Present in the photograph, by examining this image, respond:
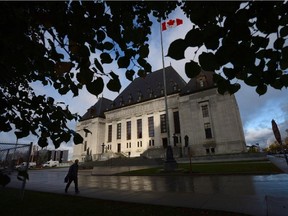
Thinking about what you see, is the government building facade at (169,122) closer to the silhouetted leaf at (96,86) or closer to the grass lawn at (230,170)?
the grass lawn at (230,170)

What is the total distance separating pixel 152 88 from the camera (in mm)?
66375

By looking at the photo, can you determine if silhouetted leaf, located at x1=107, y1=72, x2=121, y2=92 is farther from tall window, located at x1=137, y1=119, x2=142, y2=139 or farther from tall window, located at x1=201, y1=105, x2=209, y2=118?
tall window, located at x1=137, y1=119, x2=142, y2=139

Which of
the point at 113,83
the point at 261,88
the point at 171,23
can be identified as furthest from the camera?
the point at 171,23

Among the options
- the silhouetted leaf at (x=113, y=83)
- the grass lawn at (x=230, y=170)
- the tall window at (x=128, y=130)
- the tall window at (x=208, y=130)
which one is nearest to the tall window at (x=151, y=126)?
the tall window at (x=128, y=130)

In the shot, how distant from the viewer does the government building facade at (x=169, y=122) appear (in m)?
47.0

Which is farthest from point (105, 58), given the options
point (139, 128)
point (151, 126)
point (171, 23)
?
point (139, 128)

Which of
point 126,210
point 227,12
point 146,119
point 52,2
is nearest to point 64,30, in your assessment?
point 52,2

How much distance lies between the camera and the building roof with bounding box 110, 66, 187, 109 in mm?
61000

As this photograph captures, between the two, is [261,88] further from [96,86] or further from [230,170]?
[230,170]

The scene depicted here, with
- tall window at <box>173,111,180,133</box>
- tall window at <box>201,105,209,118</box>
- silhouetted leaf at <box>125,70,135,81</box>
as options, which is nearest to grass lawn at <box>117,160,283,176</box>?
silhouetted leaf at <box>125,70,135,81</box>

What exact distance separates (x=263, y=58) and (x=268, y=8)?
81 cm

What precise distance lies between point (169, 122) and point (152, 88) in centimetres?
1491

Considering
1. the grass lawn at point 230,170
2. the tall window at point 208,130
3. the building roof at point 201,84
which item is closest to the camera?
the grass lawn at point 230,170

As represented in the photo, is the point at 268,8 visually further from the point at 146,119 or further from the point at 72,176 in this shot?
the point at 146,119
